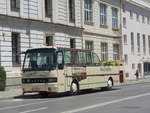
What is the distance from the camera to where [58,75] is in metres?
24.1

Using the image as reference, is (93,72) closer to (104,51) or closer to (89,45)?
(89,45)

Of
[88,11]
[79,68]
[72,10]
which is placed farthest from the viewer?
[88,11]

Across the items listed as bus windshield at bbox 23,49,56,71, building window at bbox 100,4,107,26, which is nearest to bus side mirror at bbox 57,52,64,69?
bus windshield at bbox 23,49,56,71

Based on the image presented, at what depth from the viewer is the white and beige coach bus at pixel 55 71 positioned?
24016 millimetres

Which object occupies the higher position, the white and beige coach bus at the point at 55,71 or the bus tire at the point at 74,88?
the white and beige coach bus at the point at 55,71

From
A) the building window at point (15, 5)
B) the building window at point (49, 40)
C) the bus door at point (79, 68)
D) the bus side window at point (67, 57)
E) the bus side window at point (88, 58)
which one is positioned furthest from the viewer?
the building window at point (49, 40)

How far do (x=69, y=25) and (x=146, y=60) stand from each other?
2662 centimetres

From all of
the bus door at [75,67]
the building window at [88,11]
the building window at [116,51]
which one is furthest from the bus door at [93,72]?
the building window at [116,51]

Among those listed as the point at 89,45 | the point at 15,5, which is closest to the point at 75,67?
the point at 15,5

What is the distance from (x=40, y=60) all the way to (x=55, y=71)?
125 centimetres

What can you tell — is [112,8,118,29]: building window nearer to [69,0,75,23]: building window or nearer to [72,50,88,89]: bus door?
[69,0,75,23]: building window

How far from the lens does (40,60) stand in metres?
24.6

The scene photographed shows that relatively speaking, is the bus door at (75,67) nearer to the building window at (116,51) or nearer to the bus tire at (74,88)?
the bus tire at (74,88)

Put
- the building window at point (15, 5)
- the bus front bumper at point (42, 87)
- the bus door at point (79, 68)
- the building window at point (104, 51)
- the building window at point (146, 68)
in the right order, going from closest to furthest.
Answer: the bus front bumper at point (42, 87) → the bus door at point (79, 68) → the building window at point (15, 5) → the building window at point (104, 51) → the building window at point (146, 68)
